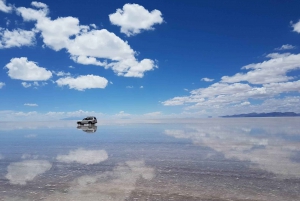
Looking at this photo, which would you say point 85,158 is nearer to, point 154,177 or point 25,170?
point 25,170

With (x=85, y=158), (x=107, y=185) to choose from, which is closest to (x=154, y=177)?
(x=107, y=185)

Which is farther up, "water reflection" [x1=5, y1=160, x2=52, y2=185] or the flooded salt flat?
"water reflection" [x1=5, y1=160, x2=52, y2=185]

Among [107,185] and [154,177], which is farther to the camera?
[154,177]

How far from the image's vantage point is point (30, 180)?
16844mm

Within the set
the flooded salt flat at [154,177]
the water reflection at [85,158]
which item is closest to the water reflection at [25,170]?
the flooded salt flat at [154,177]

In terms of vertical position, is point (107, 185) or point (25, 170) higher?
point (25, 170)

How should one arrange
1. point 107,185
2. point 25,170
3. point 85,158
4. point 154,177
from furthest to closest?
point 85,158 < point 25,170 < point 154,177 < point 107,185

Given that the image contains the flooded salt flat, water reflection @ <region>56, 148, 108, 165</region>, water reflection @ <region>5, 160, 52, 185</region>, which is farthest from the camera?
water reflection @ <region>56, 148, 108, 165</region>

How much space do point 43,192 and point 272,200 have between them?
13.1 metres

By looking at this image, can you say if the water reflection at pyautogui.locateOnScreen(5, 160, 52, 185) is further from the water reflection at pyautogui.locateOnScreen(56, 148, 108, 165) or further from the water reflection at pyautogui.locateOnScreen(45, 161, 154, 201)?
the water reflection at pyautogui.locateOnScreen(45, 161, 154, 201)

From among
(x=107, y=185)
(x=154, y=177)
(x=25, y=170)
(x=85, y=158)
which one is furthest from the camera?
(x=85, y=158)

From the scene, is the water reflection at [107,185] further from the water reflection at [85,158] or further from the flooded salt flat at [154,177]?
the water reflection at [85,158]

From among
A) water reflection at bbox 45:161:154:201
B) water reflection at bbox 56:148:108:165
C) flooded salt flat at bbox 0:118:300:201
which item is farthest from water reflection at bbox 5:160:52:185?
water reflection at bbox 45:161:154:201

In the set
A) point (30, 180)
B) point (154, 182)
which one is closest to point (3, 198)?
point (30, 180)
